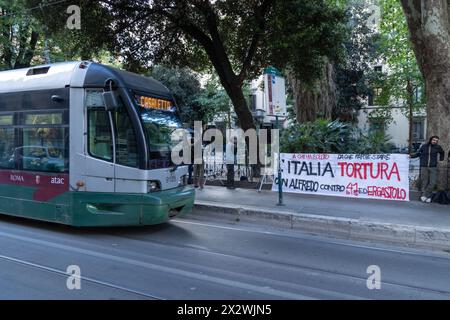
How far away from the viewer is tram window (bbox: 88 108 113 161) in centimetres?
767

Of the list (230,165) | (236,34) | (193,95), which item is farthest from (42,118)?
(193,95)

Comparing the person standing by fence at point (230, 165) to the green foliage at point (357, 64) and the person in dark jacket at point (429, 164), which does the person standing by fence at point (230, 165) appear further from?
the green foliage at point (357, 64)

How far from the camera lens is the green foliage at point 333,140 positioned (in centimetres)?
1299

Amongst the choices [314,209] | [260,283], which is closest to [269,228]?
[314,209]

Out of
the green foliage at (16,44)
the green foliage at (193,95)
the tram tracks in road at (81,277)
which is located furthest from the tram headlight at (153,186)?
the green foliage at (193,95)

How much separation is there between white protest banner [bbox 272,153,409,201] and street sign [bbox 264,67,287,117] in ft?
7.39

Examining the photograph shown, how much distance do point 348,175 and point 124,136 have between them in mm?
6305

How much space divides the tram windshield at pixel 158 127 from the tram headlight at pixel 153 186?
282mm

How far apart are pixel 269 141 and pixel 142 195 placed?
7654 mm

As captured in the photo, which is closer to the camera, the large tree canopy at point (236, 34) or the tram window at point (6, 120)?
the tram window at point (6, 120)

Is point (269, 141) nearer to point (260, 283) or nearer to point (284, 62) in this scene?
point (284, 62)

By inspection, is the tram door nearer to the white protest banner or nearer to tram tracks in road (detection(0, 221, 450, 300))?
tram tracks in road (detection(0, 221, 450, 300))

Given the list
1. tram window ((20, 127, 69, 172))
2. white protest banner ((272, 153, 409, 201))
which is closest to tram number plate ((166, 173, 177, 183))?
tram window ((20, 127, 69, 172))

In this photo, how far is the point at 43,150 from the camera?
26.9ft
